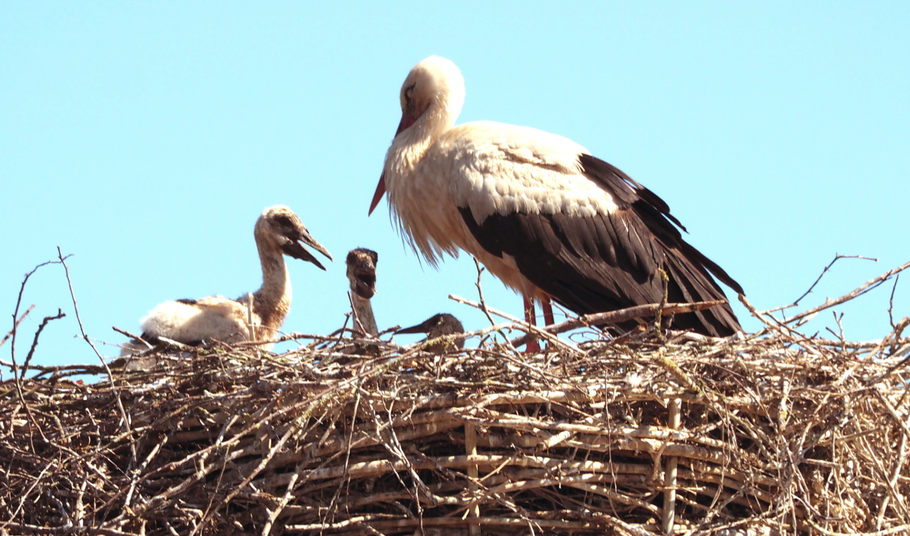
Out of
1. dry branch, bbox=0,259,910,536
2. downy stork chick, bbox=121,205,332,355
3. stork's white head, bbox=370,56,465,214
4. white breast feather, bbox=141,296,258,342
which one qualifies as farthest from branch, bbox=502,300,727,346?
stork's white head, bbox=370,56,465,214

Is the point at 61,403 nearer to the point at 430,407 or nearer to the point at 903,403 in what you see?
the point at 430,407

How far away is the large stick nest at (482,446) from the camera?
3.75 m

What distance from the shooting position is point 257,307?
5879 mm

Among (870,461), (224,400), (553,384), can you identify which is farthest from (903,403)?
(224,400)

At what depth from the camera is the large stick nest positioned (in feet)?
12.3

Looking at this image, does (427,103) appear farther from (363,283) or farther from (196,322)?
(196,322)

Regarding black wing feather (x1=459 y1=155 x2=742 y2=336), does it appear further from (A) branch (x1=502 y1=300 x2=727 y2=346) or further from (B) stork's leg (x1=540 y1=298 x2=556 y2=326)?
(A) branch (x1=502 y1=300 x2=727 y2=346)

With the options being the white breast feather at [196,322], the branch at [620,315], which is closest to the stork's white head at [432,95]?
the white breast feather at [196,322]

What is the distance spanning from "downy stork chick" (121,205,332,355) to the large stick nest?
3.36 feet

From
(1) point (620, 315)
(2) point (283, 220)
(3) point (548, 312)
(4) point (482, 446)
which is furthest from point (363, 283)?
(1) point (620, 315)

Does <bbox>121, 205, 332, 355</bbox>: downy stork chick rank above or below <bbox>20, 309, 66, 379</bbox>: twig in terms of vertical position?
above

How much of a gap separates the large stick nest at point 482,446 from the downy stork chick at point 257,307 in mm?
1025

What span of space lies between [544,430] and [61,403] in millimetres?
1656

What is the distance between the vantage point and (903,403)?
436 centimetres
